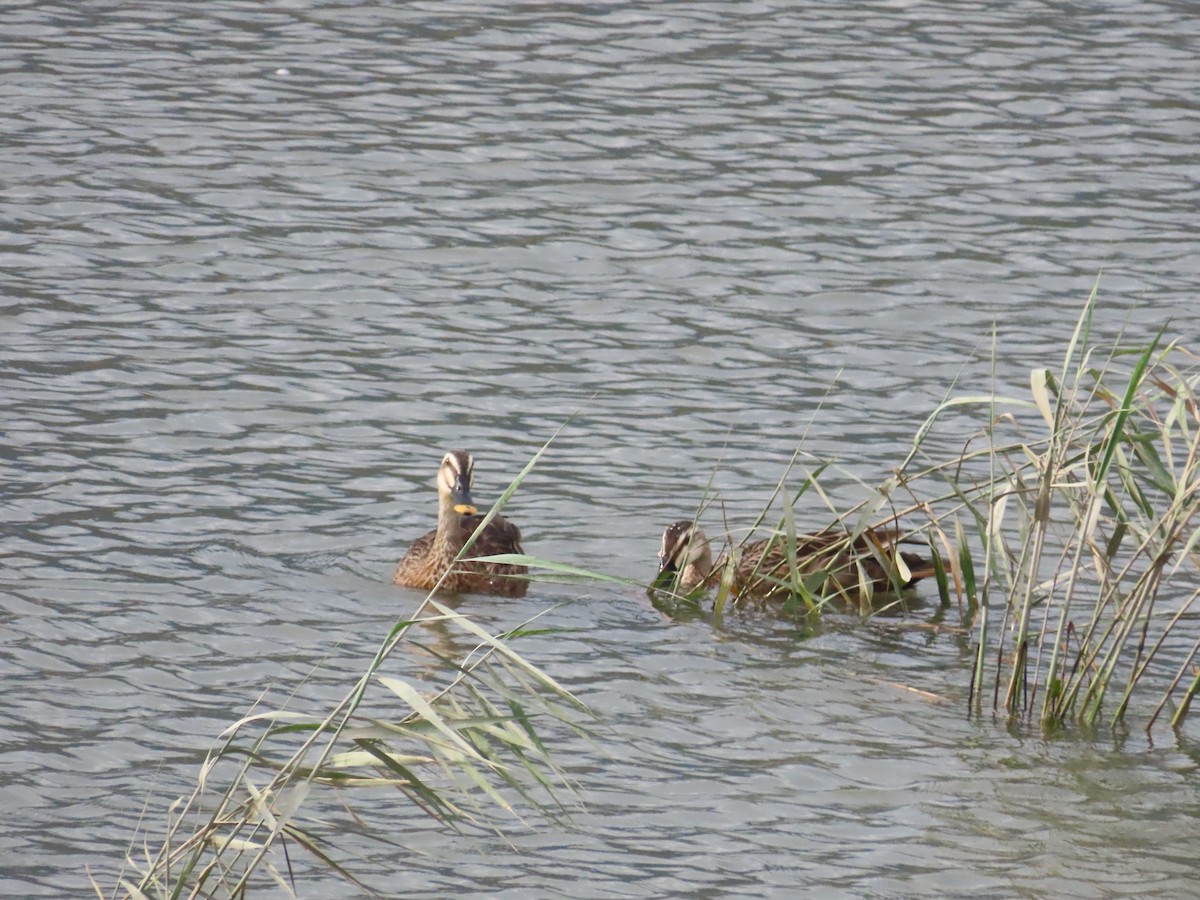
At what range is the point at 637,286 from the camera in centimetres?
1357

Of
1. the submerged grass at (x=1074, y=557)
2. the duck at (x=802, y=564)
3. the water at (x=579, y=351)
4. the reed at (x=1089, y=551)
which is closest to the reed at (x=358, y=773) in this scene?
the water at (x=579, y=351)

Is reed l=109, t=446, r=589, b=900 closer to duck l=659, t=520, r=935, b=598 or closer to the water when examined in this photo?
the water

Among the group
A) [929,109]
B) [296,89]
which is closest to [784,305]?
[929,109]

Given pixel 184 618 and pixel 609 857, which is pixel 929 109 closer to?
pixel 184 618

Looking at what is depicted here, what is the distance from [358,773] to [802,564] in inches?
105

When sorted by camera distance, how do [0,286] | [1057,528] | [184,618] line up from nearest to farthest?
[184,618] → [1057,528] → [0,286]

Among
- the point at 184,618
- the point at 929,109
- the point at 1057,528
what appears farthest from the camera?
the point at 929,109

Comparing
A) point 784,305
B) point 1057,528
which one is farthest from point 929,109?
point 1057,528

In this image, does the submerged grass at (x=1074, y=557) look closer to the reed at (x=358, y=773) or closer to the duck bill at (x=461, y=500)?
the duck bill at (x=461, y=500)

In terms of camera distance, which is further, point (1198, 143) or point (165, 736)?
point (1198, 143)

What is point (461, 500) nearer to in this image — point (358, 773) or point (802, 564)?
point (802, 564)

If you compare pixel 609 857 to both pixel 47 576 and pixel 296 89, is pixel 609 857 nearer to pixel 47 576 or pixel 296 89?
pixel 47 576

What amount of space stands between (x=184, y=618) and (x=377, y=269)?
5.52 meters

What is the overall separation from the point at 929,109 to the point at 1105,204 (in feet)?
9.09
